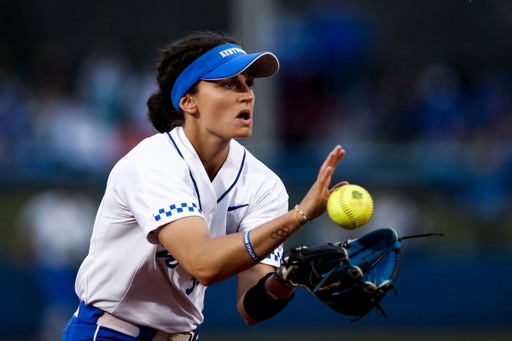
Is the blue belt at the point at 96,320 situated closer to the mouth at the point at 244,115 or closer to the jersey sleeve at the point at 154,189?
the jersey sleeve at the point at 154,189

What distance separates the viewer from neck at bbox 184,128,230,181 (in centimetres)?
339

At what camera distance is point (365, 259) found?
10.5 feet

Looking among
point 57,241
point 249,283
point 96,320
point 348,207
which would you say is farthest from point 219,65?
point 57,241

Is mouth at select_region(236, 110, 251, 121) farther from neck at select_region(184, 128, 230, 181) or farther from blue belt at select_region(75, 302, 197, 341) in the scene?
blue belt at select_region(75, 302, 197, 341)

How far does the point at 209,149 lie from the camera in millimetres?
3395

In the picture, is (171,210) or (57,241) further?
(57,241)

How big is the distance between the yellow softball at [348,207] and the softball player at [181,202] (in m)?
0.06

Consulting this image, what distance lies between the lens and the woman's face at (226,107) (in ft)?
10.8

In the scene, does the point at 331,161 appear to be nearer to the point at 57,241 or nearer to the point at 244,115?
the point at 244,115

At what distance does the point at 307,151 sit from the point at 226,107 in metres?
5.73

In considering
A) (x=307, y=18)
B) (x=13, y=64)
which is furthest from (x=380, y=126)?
(x=13, y=64)

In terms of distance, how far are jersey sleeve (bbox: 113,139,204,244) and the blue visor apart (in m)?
0.45

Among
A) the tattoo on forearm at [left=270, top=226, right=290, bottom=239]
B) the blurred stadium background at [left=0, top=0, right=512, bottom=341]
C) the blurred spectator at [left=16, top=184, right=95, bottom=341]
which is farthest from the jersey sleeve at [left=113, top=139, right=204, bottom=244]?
the blurred spectator at [left=16, top=184, right=95, bottom=341]

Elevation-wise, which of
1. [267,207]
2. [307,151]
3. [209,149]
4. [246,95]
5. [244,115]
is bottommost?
[307,151]
